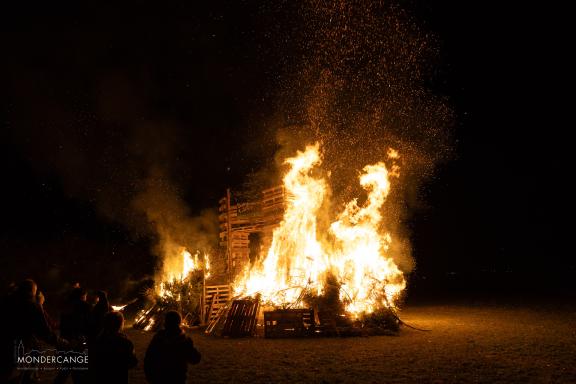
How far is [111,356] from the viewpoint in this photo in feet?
15.7

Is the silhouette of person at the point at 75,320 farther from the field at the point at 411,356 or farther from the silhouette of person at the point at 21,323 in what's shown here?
the field at the point at 411,356

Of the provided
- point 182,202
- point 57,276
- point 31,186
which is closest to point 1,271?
point 57,276

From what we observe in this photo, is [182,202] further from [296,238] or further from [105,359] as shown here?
[105,359]

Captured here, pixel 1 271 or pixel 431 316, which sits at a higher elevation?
pixel 1 271

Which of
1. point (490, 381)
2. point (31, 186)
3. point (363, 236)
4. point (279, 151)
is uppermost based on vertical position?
point (31, 186)

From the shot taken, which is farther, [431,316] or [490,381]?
[431,316]

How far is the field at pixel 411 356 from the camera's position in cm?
841

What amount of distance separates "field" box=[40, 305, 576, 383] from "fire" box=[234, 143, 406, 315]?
85.8 inches

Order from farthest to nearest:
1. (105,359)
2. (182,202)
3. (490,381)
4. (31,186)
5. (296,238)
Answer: (31,186) → (182,202) → (296,238) → (490,381) → (105,359)

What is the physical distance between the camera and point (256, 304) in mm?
14828

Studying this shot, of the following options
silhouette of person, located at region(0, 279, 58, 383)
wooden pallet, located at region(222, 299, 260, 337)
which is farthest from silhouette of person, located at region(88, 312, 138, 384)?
wooden pallet, located at region(222, 299, 260, 337)

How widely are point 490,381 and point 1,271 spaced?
25.3 m

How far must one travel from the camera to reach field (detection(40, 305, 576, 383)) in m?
8.41

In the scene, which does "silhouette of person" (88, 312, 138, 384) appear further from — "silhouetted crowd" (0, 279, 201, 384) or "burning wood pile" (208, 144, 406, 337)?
"burning wood pile" (208, 144, 406, 337)
